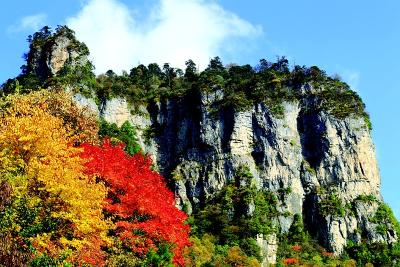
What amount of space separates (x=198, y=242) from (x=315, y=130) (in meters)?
28.8

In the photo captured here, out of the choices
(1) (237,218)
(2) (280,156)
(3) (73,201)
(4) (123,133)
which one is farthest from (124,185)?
(2) (280,156)

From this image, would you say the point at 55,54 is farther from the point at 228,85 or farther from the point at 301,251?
the point at 301,251

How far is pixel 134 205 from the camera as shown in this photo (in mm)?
33031

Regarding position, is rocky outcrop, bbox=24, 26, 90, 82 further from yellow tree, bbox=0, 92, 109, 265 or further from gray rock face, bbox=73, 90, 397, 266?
yellow tree, bbox=0, 92, 109, 265

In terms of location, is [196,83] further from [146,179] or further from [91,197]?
[91,197]

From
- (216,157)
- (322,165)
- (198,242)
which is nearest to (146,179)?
(198,242)

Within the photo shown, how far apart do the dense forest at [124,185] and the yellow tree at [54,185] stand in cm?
6

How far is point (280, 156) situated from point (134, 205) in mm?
42789

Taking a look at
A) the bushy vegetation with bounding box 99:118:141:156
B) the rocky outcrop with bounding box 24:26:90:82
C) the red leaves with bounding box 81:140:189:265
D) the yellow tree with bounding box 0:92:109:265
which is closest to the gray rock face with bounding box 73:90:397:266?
the bushy vegetation with bounding box 99:118:141:156

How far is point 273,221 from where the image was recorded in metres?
66.6

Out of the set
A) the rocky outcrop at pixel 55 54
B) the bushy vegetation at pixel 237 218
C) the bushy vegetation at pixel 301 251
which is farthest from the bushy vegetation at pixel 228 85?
the bushy vegetation at pixel 301 251

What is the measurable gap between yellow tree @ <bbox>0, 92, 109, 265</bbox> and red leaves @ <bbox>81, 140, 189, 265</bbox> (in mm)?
1995

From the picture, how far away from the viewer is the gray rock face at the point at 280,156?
69000mm

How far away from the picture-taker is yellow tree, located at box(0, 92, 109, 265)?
26.2 meters
